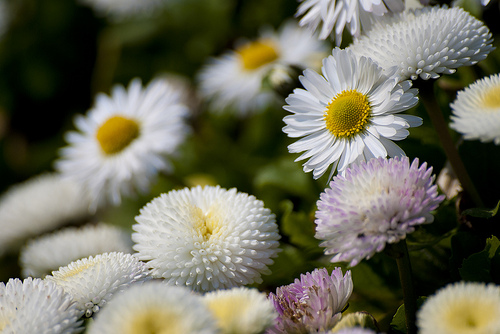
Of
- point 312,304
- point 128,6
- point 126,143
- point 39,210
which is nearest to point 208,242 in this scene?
point 312,304

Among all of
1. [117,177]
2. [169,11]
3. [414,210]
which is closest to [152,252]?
[414,210]

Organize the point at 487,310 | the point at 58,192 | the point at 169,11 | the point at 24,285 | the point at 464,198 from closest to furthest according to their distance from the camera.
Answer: the point at 487,310
the point at 24,285
the point at 464,198
the point at 58,192
the point at 169,11

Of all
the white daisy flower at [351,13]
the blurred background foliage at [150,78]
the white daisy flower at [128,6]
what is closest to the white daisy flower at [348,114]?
the white daisy flower at [351,13]

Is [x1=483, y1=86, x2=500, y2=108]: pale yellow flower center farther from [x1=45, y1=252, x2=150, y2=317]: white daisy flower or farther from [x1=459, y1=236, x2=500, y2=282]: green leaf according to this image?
[x1=45, y1=252, x2=150, y2=317]: white daisy flower

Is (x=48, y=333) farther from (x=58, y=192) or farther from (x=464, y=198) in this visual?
(x=58, y=192)

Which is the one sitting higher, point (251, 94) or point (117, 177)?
point (251, 94)
